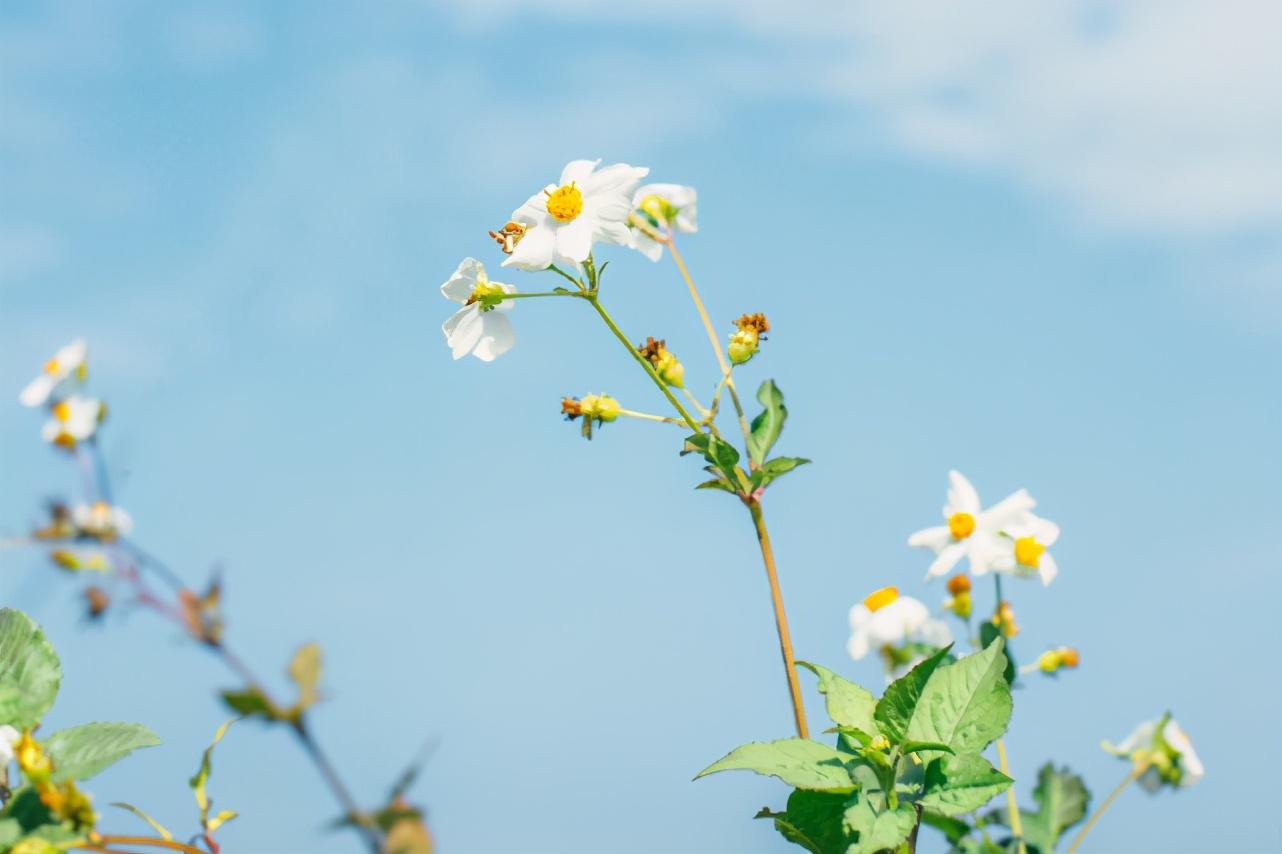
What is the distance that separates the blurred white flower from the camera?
2.29 m

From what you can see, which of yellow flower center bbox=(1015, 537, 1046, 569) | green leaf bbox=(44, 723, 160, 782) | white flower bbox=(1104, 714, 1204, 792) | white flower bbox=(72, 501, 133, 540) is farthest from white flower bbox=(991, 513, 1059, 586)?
white flower bbox=(72, 501, 133, 540)

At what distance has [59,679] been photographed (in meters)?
1.51

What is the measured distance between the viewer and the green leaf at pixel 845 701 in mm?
1601

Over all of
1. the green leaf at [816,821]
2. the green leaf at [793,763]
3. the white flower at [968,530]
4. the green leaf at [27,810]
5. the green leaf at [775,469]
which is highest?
the white flower at [968,530]

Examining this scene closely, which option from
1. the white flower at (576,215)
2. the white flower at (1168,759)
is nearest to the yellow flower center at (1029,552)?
the white flower at (1168,759)

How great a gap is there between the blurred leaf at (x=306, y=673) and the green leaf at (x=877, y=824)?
924 millimetres

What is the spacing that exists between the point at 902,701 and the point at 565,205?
0.88 m

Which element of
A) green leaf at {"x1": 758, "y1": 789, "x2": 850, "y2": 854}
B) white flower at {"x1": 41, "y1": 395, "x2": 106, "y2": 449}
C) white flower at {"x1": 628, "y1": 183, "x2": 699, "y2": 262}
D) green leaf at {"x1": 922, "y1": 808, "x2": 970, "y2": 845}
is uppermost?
white flower at {"x1": 628, "y1": 183, "x2": 699, "y2": 262}

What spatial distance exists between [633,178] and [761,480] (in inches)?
20.3

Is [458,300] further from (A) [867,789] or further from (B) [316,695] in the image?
(B) [316,695]

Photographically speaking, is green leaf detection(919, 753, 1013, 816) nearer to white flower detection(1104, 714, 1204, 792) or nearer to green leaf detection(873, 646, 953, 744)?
green leaf detection(873, 646, 953, 744)

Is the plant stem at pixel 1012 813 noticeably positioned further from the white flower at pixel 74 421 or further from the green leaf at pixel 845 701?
the white flower at pixel 74 421

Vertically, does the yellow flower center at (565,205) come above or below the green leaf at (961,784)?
above

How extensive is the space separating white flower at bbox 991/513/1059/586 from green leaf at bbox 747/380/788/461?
72 centimetres
